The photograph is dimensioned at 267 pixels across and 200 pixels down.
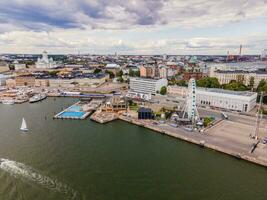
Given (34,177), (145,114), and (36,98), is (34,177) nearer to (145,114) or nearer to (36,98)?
(145,114)

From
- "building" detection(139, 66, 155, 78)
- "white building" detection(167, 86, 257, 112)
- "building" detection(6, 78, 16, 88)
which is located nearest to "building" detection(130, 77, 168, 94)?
"white building" detection(167, 86, 257, 112)

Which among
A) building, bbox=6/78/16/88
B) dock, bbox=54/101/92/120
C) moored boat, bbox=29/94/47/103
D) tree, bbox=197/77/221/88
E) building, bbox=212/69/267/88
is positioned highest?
building, bbox=212/69/267/88

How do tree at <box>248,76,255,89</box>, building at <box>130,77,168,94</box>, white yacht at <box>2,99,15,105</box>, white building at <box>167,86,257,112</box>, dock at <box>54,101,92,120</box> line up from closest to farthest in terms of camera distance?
dock at <box>54,101,92,120</box>, white building at <box>167,86,257,112</box>, white yacht at <box>2,99,15,105</box>, building at <box>130,77,168,94</box>, tree at <box>248,76,255,89</box>

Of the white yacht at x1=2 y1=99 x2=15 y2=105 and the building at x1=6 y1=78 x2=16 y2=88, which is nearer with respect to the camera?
the white yacht at x1=2 y1=99 x2=15 y2=105

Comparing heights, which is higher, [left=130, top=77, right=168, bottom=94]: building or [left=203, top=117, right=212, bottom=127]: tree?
[left=130, top=77, right=168, bottom=94]: building

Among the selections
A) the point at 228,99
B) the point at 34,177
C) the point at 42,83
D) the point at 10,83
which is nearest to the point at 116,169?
the point at 34,177

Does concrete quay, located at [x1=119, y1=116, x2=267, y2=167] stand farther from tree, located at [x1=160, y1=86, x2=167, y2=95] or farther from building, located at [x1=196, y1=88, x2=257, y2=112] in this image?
tree, located at [x1=160, y1=86, x2=167, y2=95]


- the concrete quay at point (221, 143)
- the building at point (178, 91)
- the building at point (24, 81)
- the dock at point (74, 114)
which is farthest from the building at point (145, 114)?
the building at point (24, 81)
